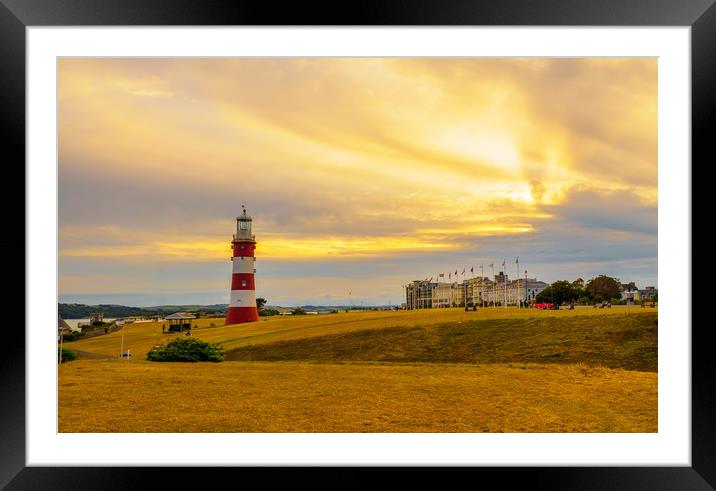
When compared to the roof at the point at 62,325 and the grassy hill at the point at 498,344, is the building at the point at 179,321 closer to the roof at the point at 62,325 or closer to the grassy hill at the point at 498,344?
the grassy hill at the point at 498,344

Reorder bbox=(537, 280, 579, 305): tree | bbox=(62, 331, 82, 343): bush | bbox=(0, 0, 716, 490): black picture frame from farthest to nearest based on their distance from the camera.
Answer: bbox=(537, 280, 579, 305): tree < bbox=(62, 331, 82, 343): bush < bbox=(0, 0, 716, 490): black picture frame

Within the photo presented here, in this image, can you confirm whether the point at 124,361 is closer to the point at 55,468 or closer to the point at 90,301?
the point at 90,301

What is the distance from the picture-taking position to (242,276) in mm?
12266

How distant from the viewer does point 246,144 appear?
9.35 meters

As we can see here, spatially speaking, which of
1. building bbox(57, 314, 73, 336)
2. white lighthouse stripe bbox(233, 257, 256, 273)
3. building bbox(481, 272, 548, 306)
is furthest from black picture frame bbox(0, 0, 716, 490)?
building bbox(481, 272, 548, 306)

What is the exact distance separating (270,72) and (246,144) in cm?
159

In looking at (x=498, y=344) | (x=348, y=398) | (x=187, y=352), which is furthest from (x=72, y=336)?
(x=498, y=344)

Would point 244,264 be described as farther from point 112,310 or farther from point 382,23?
point 382,23

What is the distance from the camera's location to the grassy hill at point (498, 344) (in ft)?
31.0

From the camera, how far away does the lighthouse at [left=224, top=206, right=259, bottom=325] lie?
476 inches

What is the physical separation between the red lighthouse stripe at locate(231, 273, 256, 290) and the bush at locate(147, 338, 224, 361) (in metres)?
2.97

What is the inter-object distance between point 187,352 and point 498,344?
6.39 metres

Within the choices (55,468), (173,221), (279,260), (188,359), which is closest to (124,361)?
(188,359)

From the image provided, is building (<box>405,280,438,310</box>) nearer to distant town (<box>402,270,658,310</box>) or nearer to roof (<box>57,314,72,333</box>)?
distant town (<box>402,270,658,310</box>)
